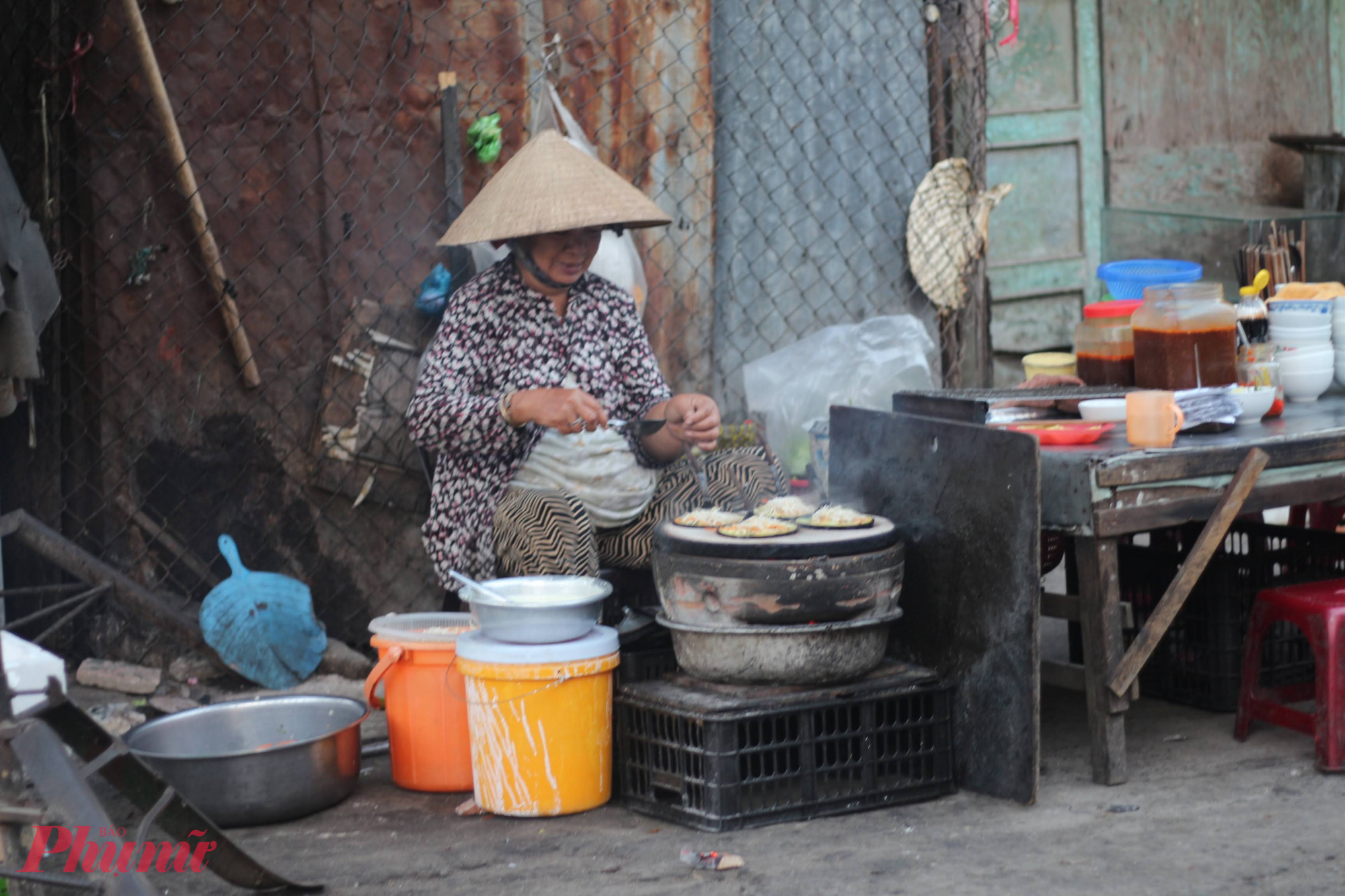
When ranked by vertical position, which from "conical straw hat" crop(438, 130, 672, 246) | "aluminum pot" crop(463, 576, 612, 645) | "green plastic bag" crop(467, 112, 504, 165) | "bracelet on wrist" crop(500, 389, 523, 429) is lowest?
"aluminum pot" crop(463, 576, 612, 645)

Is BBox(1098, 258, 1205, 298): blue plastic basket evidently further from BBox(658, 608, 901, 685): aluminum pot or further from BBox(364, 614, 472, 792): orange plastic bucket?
BBox(364, 614, 472, 792): orange plastic bucket

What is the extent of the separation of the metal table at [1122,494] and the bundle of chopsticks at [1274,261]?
121 cm

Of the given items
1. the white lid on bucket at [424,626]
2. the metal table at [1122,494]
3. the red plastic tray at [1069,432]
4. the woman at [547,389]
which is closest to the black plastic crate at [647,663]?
the woman at [547,389]

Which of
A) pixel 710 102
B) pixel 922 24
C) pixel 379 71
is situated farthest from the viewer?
pixel 922 24

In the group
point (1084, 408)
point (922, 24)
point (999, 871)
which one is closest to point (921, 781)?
point (999, 871)

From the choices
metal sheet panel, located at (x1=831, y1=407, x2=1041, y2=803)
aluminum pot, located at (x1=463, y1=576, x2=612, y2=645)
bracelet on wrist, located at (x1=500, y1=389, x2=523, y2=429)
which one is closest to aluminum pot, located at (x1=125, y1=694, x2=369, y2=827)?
aluminum pot, located at (x1=463, y1=576, x2=612, y2=645)

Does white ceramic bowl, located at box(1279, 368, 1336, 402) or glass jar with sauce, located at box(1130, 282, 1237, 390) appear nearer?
glass jar with sauce, located at box(1130, 282, 1237, 390)

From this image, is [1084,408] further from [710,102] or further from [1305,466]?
[710,102]

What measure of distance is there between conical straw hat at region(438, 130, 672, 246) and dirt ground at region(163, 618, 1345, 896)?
1.73 metres

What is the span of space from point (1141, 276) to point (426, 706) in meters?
2.91

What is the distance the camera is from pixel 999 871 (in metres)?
3.24

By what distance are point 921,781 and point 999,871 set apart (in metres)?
0.55

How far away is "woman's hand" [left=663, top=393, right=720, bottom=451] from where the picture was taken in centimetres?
434

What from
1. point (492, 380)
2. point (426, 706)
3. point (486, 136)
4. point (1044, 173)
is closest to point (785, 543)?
point (426, 706)
